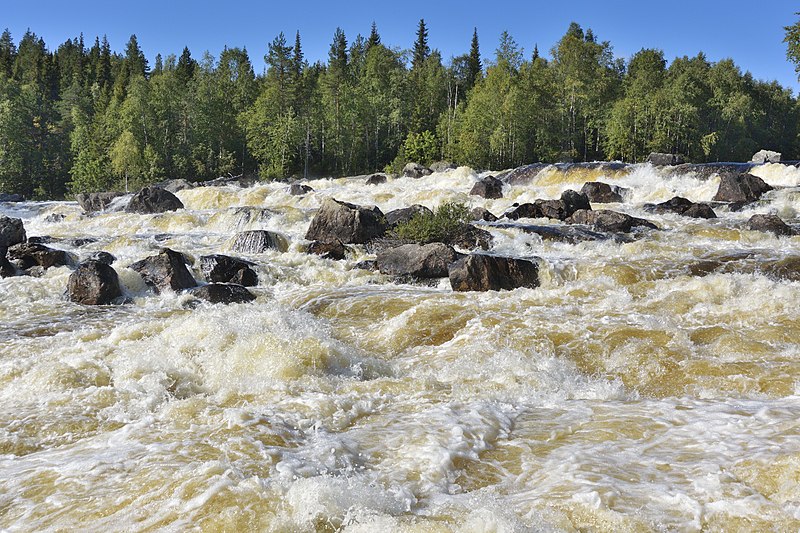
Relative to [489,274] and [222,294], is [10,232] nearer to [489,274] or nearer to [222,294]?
[222,294]

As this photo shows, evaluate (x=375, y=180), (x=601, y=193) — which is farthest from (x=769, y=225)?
(x=375, y=180)

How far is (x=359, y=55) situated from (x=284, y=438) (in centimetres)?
7859

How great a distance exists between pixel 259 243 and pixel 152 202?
51.7ft

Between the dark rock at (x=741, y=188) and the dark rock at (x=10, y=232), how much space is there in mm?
27934

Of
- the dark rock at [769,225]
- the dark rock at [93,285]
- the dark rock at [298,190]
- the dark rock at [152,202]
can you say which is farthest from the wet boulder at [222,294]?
the dark rock at [298,190]

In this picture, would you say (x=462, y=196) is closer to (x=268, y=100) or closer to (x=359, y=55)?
(x=268, y=100)

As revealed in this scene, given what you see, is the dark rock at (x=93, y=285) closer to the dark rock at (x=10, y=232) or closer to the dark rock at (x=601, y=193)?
the dark rock at (x=10, y=232)

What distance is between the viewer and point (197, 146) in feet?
194

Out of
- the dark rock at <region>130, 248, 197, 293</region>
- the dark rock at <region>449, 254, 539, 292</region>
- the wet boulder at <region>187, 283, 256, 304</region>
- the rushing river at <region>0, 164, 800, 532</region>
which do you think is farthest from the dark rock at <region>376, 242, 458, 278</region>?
the dark rock at <region>130, 248, 197, 293</region>

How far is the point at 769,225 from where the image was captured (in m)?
18.0

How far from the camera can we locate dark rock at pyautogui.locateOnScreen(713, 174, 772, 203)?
25.4 meters

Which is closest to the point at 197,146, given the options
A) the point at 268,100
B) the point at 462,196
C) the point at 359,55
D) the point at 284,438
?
the point at 268,100

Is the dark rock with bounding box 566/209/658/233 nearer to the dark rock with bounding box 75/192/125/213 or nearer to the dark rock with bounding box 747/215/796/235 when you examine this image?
the dark rock with bounding box 747/215/796/235

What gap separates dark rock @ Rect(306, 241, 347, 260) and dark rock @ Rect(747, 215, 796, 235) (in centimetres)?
1319
